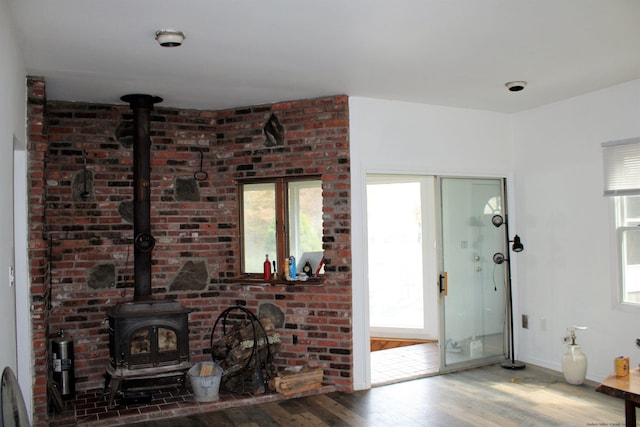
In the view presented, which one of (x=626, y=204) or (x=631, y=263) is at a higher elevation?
(x=626, y=204)

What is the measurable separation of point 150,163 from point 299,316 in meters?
1.95

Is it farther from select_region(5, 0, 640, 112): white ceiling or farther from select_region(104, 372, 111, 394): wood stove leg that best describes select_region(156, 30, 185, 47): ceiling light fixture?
select_region(104, 372, 111, 394): wood stove leg

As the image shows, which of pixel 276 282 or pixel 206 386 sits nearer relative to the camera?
pixel 206 386

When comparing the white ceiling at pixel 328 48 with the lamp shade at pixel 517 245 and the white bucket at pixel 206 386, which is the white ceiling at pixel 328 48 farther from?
the white bucket at pixel 206 386

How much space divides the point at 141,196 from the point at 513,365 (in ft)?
12.9

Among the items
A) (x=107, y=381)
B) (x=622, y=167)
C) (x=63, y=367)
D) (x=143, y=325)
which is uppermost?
(x=622, y=167)

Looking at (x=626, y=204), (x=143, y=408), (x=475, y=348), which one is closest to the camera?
(x=143, y=408)

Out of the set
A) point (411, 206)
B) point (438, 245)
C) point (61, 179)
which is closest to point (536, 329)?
point (438, 245)

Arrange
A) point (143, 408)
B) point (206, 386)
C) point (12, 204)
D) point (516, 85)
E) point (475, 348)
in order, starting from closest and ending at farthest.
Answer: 1. point (12, 204)
2. point (143, 408)
3. point (206, 386)
4. point (516, 85)
5. point (475, 348)

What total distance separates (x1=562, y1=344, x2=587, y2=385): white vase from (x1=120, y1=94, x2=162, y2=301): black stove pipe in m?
3.75

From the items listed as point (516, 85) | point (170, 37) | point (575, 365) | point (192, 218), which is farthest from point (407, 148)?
point (170, 37)

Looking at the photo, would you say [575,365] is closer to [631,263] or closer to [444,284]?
[631,263]

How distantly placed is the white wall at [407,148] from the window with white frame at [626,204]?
3.93 feet

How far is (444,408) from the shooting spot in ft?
14.5
